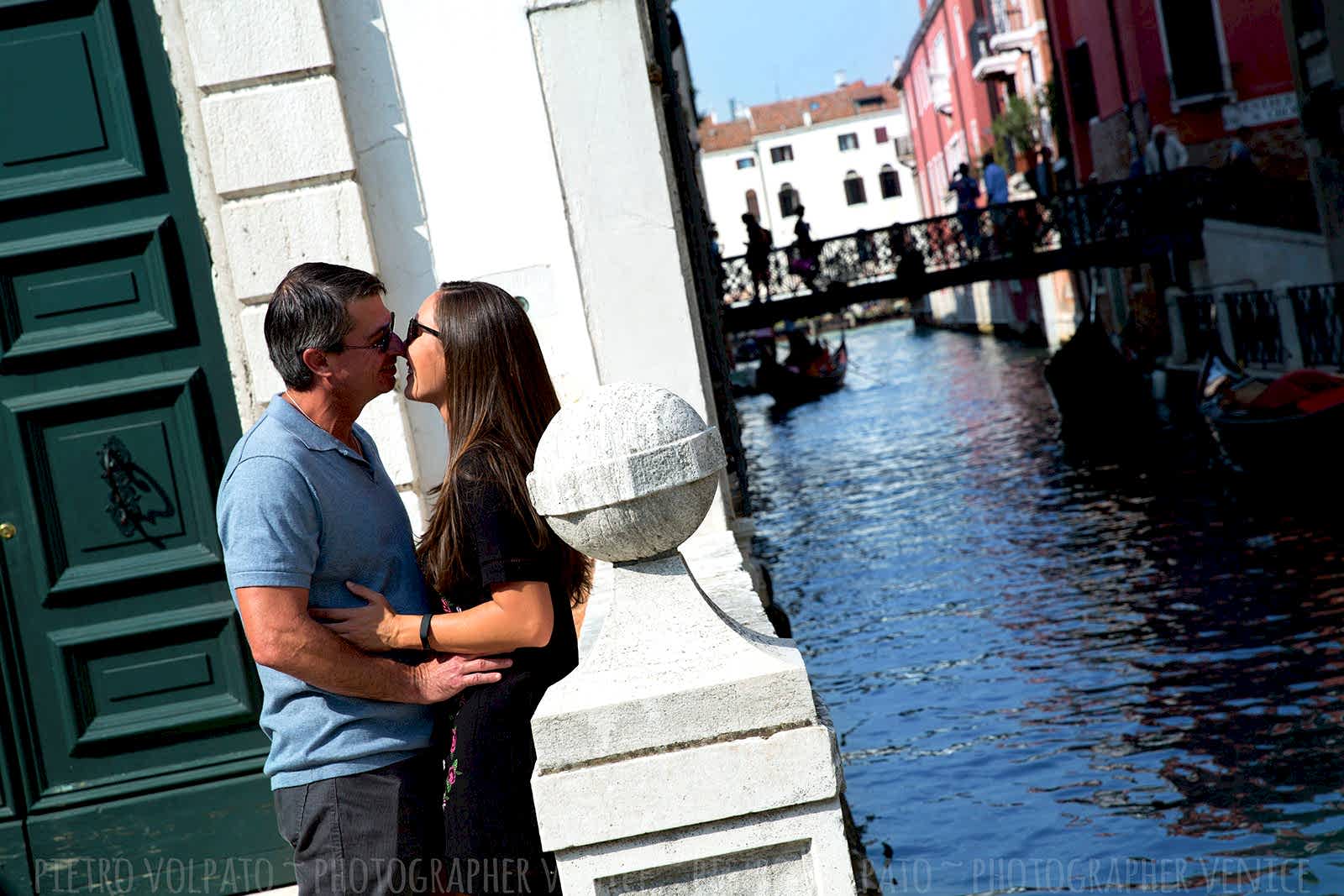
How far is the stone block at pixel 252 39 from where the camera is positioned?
4.12 m

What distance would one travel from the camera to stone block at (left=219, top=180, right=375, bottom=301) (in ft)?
13.7

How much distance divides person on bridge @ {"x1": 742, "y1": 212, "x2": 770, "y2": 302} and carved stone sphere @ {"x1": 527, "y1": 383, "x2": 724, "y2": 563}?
20405 millimetres

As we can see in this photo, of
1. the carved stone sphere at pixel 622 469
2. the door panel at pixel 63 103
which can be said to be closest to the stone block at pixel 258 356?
the door panel at pixel 63 103

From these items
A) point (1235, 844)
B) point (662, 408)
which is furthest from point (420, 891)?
point (1235, 844)

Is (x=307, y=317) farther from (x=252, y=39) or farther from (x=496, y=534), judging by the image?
(x=252, y=39)

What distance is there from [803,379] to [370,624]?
30.5m

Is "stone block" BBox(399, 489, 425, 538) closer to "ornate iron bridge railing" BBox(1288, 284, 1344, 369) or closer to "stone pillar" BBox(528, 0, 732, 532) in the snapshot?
"stone pillar" BBox(528, 0, 732, 532)

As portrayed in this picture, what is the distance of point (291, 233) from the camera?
4.21 m

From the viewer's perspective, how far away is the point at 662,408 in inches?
87.0

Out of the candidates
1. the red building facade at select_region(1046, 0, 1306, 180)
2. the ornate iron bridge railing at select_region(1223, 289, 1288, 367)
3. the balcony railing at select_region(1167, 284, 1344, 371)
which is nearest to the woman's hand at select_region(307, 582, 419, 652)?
the balcony railing at select_region(1167, 284, 1344, 371)

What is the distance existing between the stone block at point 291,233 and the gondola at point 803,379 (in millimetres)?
28455

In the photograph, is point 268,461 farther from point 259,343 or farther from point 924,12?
point 924,12

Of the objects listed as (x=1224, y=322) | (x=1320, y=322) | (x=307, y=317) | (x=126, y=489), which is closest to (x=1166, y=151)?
(x=1224, y=322)

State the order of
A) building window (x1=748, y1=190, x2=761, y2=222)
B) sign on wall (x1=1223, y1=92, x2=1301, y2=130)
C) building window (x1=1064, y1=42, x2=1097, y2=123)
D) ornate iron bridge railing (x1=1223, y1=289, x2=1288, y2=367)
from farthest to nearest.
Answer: building window (x1=748, y1=190, x2=761, y2=222) < building window (x1=1064, y1=42, x2=1097, y2=123) < sign on wall (x1=1223, y1=92, x2=1301, y2=130) < ornate iron bridge railing (x1=1223, y1=289, x2=1288, y2=367)
